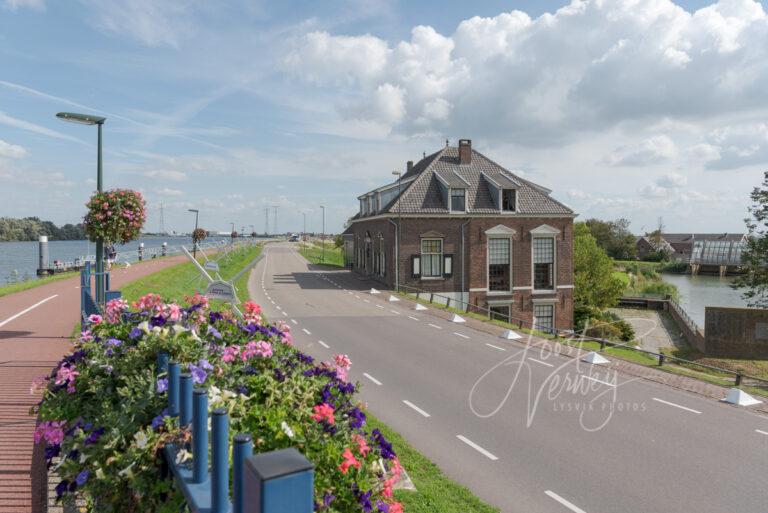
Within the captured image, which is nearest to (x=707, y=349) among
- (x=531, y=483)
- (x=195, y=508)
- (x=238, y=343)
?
(x=531, y=483)

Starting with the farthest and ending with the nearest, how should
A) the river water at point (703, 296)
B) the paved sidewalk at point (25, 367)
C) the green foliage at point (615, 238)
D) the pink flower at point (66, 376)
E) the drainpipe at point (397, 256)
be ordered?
1. the green foliage at point (615, 238)
2. the river water at point (703, 296)
3. the drainpipe at point (397, 256)
4. the paved sidewalk at point (25, 367)
5. the pink flower at point (66, 376)

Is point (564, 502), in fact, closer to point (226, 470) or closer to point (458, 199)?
point (226, 470)

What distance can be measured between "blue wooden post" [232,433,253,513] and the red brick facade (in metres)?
31.3

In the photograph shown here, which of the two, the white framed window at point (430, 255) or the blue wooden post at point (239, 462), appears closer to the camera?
the blue wooden post at point (239, 462)

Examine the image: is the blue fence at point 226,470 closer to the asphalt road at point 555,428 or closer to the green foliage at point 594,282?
the asphalt road at point 555,428

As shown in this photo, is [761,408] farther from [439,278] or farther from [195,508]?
[439,278]

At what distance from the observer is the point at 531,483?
771cm

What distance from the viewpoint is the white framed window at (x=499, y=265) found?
34.0 m

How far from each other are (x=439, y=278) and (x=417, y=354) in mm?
17384

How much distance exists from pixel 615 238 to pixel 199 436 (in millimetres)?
128603

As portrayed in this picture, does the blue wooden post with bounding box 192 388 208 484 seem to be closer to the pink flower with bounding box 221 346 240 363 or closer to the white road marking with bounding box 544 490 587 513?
the pink flower with bounding box 221 346 240 363

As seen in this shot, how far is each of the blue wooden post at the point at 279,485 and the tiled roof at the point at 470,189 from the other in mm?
31451

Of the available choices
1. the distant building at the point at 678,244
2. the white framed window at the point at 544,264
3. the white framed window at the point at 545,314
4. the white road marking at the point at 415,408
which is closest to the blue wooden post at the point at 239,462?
the white road marking at the point at 415,408

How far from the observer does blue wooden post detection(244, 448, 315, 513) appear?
4.99 ft
